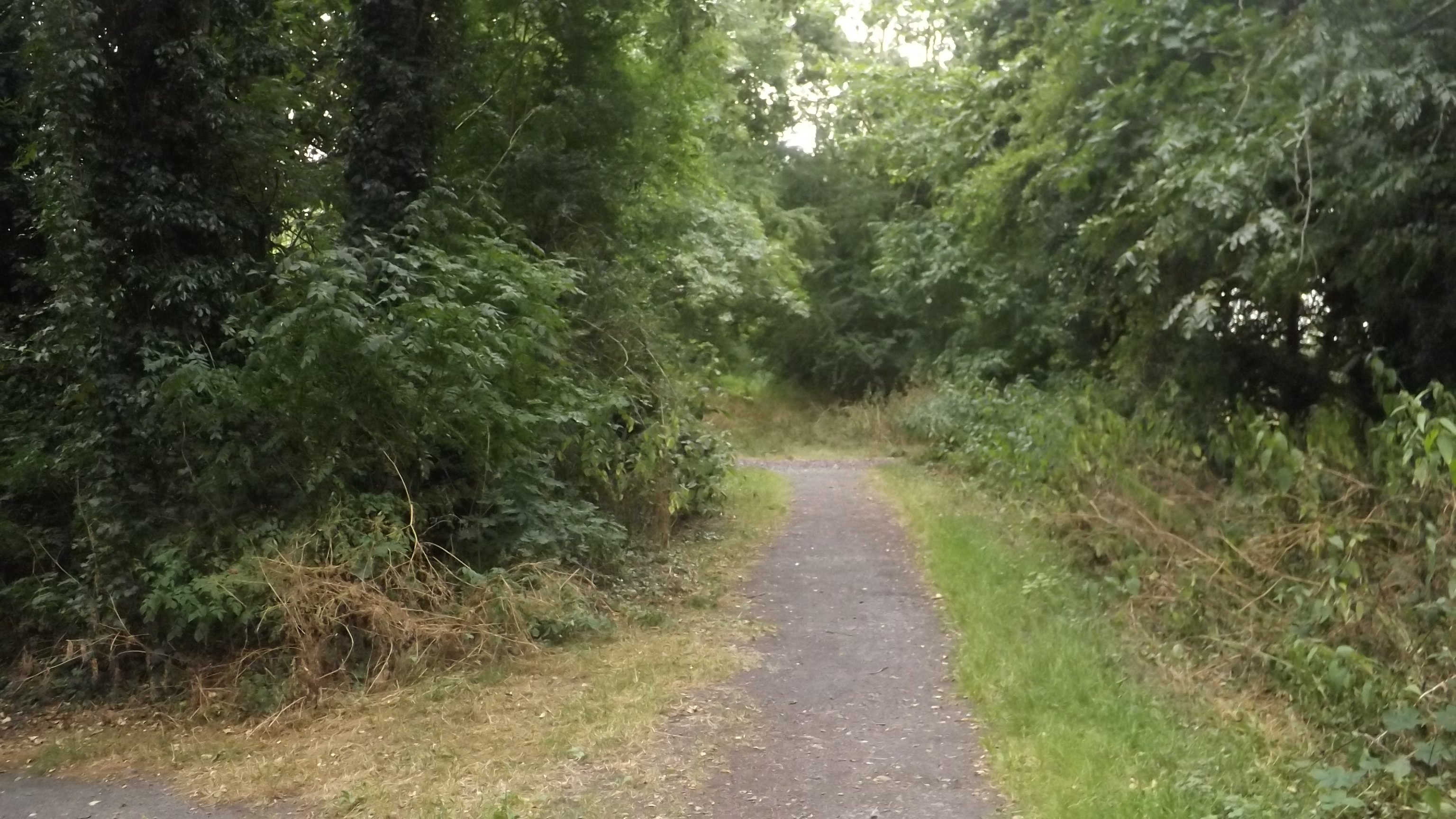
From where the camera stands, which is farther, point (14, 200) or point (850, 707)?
point (14, 200)

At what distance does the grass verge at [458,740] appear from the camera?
5629 millimetres

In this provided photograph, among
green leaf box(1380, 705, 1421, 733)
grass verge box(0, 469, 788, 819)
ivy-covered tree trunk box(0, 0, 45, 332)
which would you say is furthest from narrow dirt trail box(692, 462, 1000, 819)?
ivy-covered tree trunk box(0, 0, 45, 332)

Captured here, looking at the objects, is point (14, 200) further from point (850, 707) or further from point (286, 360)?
point (850, 707)

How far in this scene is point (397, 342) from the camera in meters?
7.69

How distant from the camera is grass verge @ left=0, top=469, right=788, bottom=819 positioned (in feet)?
18.5

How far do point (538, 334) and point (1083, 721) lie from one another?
513cm

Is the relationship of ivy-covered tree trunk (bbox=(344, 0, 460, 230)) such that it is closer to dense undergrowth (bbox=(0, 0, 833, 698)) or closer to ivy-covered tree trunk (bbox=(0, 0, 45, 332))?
dense undergrowth (bbox=(0, 0, 833, 698))

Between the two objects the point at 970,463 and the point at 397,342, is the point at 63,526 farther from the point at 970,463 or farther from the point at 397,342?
the point at 970,463

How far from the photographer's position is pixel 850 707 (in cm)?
686

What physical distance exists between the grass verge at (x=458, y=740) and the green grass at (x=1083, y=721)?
1.77 meters

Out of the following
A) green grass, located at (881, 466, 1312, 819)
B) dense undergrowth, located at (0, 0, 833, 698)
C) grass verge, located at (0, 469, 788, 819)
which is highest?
dense undergrowth, located at (0, 0, 833, 698)

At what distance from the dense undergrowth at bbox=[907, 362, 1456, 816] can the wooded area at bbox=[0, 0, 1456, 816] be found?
3 cm

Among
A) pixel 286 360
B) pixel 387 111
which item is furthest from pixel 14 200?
pixel 286 360

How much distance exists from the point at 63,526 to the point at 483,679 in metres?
4.10
